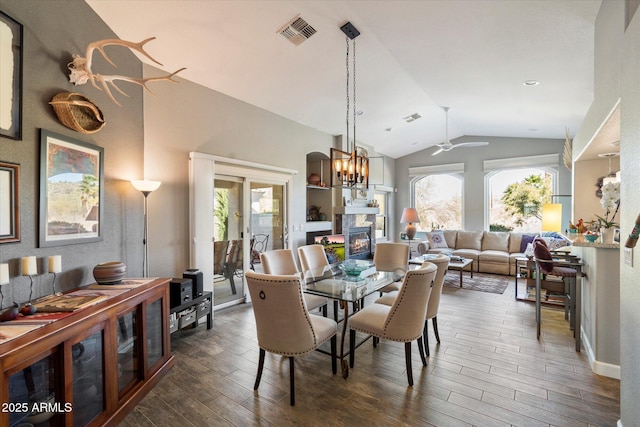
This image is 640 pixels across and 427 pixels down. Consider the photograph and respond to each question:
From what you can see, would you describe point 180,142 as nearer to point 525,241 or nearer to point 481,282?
point 481,282

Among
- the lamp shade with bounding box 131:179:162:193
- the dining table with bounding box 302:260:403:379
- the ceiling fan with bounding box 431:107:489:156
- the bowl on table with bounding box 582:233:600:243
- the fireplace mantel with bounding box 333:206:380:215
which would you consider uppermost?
the ceiling fan with bounding box 431:107:489:156

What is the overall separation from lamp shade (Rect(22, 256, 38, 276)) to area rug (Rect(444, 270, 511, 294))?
5.59 meters

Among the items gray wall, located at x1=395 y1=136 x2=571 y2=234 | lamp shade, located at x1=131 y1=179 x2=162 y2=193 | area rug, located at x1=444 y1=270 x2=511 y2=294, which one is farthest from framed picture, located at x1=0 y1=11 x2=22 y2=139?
gray wall, located at x1=395 y1=136 x2=571 y2=234

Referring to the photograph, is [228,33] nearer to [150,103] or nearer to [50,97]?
[150,103]

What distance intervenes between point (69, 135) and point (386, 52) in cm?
346

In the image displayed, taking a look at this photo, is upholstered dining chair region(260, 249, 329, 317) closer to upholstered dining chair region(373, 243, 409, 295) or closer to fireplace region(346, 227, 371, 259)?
upholstered dining chair region(373, 243, 409, 295)

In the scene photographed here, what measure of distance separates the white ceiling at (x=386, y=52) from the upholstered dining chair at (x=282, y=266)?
7.72 ft

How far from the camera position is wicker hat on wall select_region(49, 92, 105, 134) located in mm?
2166

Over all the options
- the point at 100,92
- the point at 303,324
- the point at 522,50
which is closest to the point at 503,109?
the point at 522,50

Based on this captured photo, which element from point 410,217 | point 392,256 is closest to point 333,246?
point 392,256

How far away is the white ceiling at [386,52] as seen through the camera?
2646 millimetres

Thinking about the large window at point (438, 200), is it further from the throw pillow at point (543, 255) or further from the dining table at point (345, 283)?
the dining table at point (345, 283)

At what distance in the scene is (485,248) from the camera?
274 inches

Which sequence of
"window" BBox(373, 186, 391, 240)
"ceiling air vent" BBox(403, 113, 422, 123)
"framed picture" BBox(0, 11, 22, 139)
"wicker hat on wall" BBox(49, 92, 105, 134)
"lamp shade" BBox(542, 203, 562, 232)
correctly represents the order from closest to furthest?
"framed picture" BBox(0, 11, 22, 139) < "wicker hat on wall" BBox(49, 92, 105, 134) < "lamp shade" BBox(542, 203, 562, 232) < "ceiling air vent" BBox(403, 113, 422, 123) < "window" BBox(373, 186, 391, 240)
